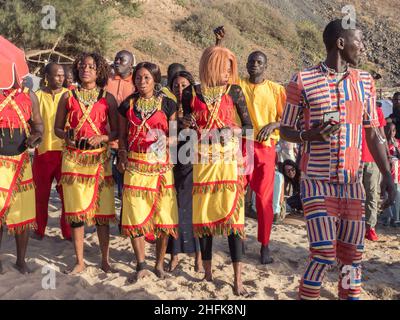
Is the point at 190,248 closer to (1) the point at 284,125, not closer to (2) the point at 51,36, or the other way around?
(1) the point at 284,125

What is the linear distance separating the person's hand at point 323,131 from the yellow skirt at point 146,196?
156 centimetres

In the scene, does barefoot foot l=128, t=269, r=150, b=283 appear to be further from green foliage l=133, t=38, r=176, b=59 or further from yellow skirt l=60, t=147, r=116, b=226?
green foliage l=133, t=38, r=176, b=59

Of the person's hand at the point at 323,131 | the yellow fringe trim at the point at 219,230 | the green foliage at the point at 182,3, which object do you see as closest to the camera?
the person's hand at the point at 323,131

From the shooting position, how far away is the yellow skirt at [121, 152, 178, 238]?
4113mm

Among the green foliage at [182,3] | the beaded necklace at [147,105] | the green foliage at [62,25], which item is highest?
the green foliage at [182,3]

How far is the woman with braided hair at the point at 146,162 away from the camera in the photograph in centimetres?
412

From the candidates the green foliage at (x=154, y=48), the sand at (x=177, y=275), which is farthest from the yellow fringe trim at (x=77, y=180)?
the green foliage at (x=154, y=48)

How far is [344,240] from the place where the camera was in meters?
3.23

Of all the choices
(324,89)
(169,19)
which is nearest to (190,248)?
(324,89)

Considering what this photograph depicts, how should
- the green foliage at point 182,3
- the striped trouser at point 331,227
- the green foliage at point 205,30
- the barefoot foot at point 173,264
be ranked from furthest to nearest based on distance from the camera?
the green foliage at point 182,3 → the green foliage at point 205,30 → the barefoot foot at point 173,264 → the striped trouser at point 331,227

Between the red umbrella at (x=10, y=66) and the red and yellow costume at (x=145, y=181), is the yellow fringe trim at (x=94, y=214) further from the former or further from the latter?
the red umbrella at (x=10, y=66)

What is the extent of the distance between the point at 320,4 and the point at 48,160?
1944 inches
